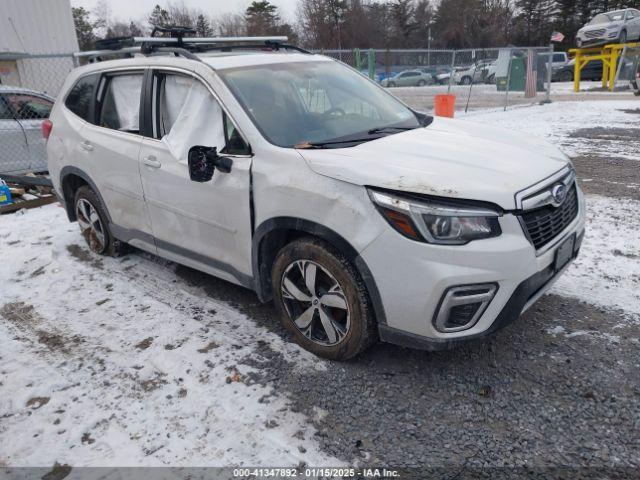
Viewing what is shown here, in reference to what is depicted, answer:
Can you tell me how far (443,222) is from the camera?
98.0 inches

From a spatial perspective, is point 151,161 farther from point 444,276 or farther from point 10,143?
point 10,143

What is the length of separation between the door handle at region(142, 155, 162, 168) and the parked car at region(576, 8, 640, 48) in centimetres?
2378

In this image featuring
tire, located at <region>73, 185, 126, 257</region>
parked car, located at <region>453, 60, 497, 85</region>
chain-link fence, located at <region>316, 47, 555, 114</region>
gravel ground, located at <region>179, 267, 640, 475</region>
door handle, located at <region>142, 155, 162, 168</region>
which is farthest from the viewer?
parked car, located at <region>453, 60, 497, 85</region>

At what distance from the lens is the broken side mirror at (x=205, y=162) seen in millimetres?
3164

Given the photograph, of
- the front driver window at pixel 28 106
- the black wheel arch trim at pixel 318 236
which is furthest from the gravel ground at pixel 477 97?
the black wheel arch trim at pixel 318 236

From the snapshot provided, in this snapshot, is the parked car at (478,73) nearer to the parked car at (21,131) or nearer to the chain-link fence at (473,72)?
the chain-link fence at (473,72)

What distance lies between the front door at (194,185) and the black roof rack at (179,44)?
291 mm

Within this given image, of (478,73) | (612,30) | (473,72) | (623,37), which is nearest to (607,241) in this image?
(473,72)

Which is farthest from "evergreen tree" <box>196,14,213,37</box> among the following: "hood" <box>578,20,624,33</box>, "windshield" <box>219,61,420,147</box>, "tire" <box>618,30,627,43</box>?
"windshield" <box>219,61,420,147</box>

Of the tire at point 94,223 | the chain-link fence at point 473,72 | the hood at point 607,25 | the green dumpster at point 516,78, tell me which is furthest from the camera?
the hood at point 607,25

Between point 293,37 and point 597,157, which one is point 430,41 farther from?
point 597,157

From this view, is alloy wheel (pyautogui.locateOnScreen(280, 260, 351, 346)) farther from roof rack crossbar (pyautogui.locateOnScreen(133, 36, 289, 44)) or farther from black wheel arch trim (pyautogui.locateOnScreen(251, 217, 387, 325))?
roof rack crossbar (pyautogui.locateOnScreen(133, 36, 289, 44))

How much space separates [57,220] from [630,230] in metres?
6.44

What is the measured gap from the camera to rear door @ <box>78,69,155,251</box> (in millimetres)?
3969
